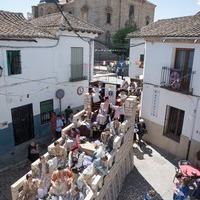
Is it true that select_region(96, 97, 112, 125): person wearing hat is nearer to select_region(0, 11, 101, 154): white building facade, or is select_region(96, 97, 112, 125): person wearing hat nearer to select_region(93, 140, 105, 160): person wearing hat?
select_region(93, 140, 105, 160): person wearing hat

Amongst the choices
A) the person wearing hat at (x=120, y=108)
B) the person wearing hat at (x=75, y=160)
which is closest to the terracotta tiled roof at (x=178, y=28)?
the person wearing hat at (x=120, y=108)

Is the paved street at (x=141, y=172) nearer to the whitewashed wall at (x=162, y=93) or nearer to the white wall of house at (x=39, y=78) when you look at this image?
the white wall of house at (x=39, y=78)

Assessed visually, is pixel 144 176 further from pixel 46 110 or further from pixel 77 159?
pixel 46 110

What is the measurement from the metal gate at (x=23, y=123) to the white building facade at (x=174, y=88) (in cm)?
694

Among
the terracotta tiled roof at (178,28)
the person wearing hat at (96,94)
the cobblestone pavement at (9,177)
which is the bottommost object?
the cobblestone pavement at (9,177)

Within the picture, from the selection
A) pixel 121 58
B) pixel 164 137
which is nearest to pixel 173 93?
pixel 164 137

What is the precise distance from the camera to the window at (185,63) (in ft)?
38.8

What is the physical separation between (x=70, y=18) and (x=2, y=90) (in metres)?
7.57

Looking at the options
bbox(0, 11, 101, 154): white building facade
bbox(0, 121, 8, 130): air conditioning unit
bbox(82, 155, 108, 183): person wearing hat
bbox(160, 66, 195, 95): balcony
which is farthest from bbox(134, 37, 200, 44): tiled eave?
bbox(0, 121, 8, 130): air conditioning unit

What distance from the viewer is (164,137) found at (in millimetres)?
13367

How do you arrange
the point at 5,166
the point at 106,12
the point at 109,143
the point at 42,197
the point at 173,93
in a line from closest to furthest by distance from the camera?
the point at 42,197, the point at 109,143, the point at 5,166, the point at 173,93, the point at 106,12

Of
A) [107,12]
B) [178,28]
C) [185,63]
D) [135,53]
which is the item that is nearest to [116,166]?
[185,63]

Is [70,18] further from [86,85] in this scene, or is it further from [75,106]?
[75,106]

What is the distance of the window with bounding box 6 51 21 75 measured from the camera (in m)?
11.8
